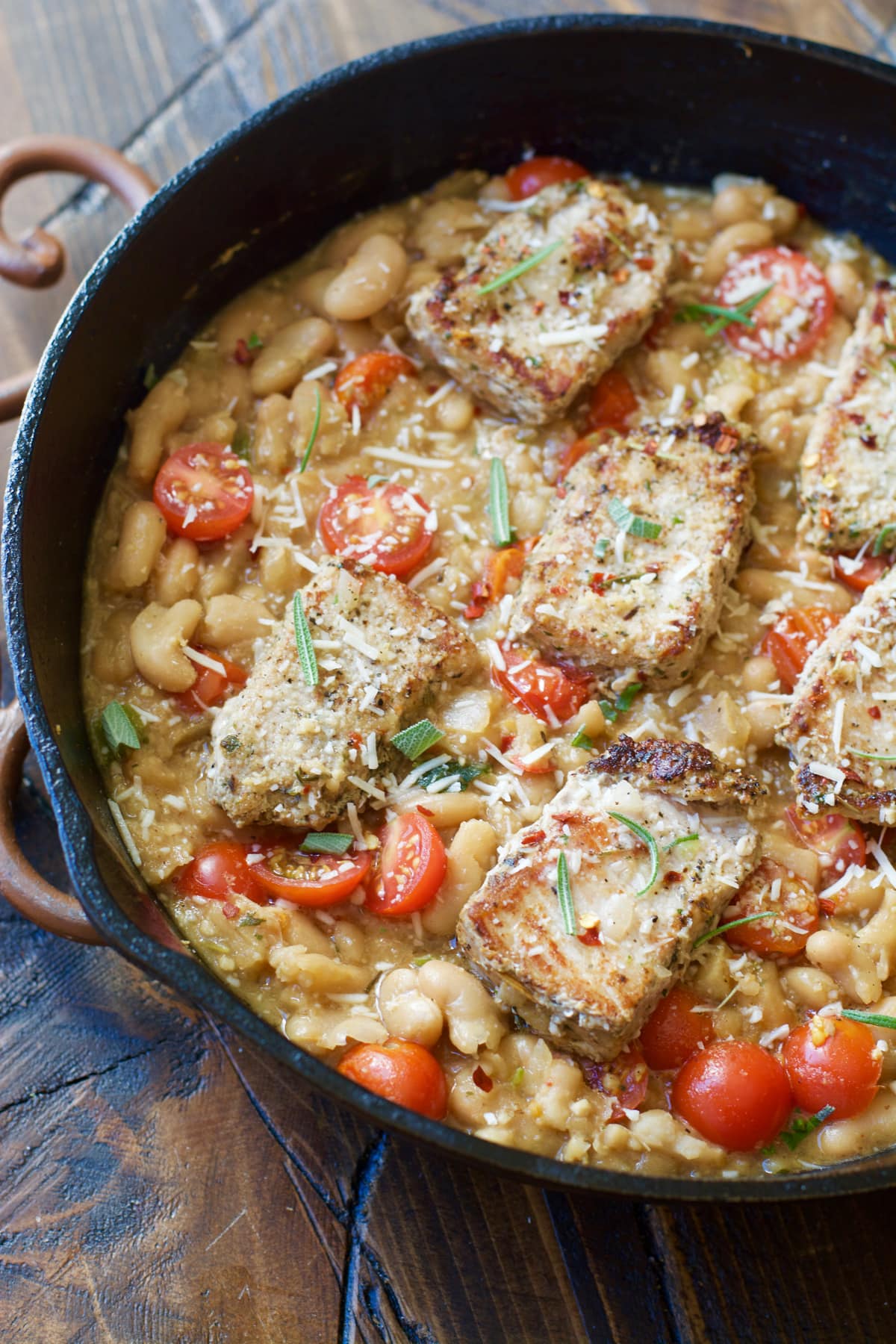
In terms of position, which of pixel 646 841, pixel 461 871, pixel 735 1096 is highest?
pixel 461 871

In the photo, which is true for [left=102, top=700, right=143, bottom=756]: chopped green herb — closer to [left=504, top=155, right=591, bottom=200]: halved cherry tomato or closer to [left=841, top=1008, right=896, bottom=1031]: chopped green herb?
[left=841, top=1008, right=896, bottom=1031]: chopped green herb

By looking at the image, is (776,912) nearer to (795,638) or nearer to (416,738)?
(795,638)

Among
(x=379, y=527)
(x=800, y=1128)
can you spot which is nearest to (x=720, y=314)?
(x=379, y=527)

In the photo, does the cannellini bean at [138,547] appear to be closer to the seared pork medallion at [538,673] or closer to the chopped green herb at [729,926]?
the seared pork medallion at [538,673]

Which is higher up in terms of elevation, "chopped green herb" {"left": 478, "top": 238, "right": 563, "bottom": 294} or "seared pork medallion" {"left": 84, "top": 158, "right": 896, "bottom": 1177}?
"chopped green herb" {"left": 478, "top": 238, "right": 563, "bottom": 294}

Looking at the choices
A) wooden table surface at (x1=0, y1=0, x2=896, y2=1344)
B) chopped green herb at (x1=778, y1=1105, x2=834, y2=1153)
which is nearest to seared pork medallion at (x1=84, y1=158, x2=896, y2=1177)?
chopped green herb at (x1=778, y1=1105, x2=834, y2=1153)

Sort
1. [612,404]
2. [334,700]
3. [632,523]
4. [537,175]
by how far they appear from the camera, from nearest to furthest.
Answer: [334,700]
[632,523]
[612,404]
[537,175]

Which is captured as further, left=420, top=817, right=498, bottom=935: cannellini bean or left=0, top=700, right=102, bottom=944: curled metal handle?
left=420, top=817, right=498, bottom=935: cannellini bean
